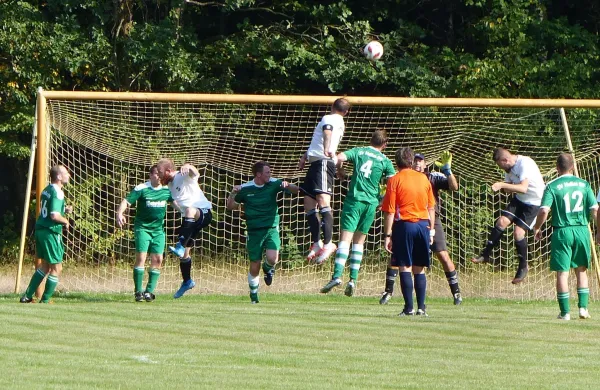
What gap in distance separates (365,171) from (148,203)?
3.00 m

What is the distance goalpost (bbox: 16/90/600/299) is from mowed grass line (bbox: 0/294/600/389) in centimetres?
419

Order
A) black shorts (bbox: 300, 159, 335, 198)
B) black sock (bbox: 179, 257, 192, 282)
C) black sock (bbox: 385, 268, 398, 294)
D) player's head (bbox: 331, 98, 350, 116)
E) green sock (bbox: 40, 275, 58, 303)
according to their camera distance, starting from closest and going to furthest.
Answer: black shorts (bbox: 300, 159, 335, 198), player's head (bbox: 331, 98, 350, 116), green sock (bbox: 40, 275, 58, 303), black sock (bbox: 385, 268, 398, 294), black sock (bbox: 179, 257, 192, 282)

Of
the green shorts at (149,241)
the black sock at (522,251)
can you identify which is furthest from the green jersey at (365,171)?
the green shorts at (149,241)

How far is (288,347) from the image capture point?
10445 millimetres

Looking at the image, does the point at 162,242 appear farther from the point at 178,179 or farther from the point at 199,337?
the point at 199,337

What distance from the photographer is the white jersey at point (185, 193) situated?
644 inches

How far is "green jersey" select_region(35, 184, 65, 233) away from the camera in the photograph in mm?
14641

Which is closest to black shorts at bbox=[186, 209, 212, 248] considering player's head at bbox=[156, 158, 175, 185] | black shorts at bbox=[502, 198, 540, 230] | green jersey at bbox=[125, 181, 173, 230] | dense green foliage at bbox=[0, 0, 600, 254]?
green jersey at bbox=[125, 181, 173, 230]

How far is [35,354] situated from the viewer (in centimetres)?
973

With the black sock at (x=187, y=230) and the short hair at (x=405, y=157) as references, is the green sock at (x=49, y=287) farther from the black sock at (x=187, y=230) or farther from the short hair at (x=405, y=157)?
the short hair at (x=405, y=157)

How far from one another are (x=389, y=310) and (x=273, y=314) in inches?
61.1

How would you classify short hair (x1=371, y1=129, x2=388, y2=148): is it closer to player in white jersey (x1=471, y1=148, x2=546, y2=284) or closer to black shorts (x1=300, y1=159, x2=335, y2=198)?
black shorts (x1=300, y1=159, x2=335, y2=198)

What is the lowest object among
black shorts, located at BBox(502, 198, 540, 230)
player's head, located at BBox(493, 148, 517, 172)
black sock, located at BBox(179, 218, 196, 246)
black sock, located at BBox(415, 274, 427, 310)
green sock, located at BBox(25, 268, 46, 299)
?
black sock, located at BBox(415, 274, 427, 310)

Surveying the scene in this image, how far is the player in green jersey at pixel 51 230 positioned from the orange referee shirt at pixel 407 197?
424 centimetres
